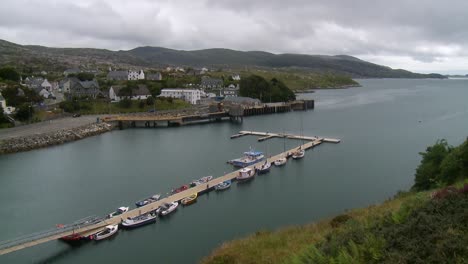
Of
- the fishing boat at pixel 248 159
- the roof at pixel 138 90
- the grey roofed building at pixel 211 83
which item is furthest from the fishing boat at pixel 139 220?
the grey roofed building at pixel 211 83

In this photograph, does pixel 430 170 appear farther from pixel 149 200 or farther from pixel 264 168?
pixel 149 200

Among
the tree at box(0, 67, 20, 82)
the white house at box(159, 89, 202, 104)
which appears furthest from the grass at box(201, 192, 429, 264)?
the tree at box(0, 67, 20, 82)

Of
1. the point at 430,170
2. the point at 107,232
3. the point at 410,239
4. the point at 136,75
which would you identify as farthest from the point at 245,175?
the point at 136,75

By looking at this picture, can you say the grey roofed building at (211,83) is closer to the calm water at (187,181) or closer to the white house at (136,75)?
the white house at (136,75)

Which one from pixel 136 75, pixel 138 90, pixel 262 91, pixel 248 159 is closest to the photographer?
pixel 248 159

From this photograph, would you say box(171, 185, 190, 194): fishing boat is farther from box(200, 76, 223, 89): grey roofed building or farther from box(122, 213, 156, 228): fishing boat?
box(200, 76, 223, 89): grey roofed building
